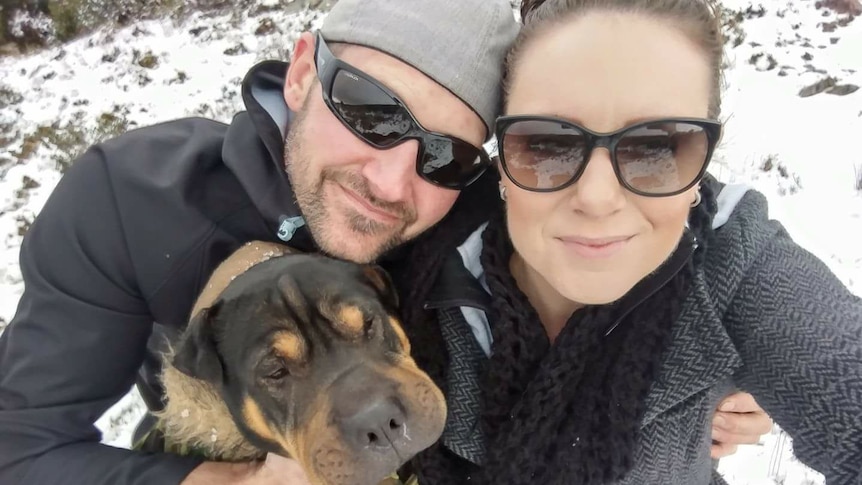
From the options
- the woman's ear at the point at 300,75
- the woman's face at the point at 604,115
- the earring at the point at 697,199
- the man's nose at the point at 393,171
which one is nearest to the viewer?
the woman's face at the point at 604,115

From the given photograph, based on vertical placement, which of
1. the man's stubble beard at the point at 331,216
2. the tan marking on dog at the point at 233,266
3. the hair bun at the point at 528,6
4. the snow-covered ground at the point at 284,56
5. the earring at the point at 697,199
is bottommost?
the snow-covered ground at the point at 284,56

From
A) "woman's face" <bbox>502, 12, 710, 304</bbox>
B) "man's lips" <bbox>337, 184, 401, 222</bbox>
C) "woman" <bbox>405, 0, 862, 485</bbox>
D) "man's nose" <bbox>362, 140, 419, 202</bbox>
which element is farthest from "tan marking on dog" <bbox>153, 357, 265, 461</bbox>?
"woman's face" <bbox>502, 12, 710, 304</bbox>

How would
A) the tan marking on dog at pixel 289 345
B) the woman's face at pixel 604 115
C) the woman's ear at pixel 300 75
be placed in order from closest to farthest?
the woman's face at pixel 604 115
the tan marking on dog at pixel 289 345
the woman's ear at pixel 300 75

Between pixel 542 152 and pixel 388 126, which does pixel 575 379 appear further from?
pixel 388 126

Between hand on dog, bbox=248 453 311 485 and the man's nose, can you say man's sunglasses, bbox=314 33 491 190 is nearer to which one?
the man's nose

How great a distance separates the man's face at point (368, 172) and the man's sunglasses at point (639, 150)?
23.5 inches

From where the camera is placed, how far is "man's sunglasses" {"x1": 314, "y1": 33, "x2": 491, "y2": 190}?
2283 millimetres

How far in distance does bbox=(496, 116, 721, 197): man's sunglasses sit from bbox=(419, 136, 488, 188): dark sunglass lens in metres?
0.54

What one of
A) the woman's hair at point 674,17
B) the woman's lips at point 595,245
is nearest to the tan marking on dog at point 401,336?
the woman's lips at point 595,245

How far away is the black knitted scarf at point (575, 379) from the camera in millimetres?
1958

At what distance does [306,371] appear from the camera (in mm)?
A: 2264

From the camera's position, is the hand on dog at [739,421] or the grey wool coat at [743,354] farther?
the hand on dog at [739,421]

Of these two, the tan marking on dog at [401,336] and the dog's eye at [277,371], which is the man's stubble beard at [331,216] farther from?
the dog's eye at [277,371]

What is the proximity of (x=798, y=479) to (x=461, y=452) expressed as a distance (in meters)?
2.58
